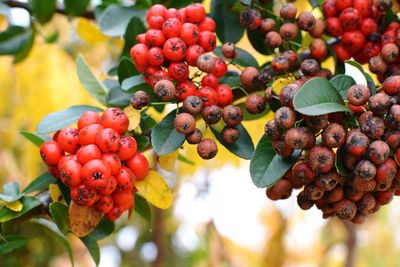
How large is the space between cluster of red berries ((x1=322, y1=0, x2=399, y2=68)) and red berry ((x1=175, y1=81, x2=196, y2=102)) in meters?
0.26

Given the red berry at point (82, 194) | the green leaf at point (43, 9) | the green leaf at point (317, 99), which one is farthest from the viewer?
the green leaf at point (43, 9)

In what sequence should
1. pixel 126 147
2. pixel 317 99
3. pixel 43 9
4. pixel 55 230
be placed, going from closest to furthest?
pixel 317 99 → pixel 126 147 → pixel 55 230 → pixel 43 9

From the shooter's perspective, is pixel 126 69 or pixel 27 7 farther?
pixel 27 7

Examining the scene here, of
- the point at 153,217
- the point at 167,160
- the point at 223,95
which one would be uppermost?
the point at 223,95

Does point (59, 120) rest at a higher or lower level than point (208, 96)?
lower

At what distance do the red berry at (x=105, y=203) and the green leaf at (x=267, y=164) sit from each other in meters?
0.20

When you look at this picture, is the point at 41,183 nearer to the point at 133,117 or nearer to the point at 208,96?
the point at 133,117

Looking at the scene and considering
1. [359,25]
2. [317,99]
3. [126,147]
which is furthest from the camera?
[359,25]

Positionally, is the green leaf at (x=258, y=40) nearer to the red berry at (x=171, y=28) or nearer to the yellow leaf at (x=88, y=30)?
the red berry at (x=171, y=28)

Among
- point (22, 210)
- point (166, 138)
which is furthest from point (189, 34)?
point (22, 210)

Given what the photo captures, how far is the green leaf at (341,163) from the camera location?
0.79m

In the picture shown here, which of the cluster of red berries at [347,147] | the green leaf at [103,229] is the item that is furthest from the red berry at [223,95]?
the green leaf at [103,229]

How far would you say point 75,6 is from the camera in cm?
135

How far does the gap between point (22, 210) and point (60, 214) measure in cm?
6
